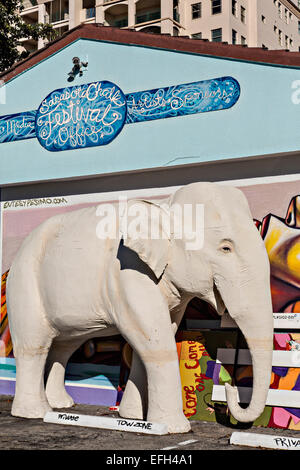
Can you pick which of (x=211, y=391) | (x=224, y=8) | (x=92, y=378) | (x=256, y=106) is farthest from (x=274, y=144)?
(x=224, y=8)

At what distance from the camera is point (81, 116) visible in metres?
9.29

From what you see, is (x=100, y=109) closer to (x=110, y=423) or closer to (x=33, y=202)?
(x=33, y=202)

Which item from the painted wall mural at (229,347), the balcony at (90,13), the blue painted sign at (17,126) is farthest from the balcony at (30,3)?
the painted wall mural at (229,347)

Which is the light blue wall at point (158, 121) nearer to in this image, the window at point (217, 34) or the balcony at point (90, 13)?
the window at point (217, 34)

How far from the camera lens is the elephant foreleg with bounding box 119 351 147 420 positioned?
720 centimetres

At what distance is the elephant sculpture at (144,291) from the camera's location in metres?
6.43

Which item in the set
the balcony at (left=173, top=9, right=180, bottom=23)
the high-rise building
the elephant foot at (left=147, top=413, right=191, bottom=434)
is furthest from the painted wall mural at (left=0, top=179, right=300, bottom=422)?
the balcony at (left=173, top=9, right=180, bottom=23)

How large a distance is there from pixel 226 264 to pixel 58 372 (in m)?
3.19

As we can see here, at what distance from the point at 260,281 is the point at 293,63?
283cm

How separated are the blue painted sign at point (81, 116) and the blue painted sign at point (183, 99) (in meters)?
0.25

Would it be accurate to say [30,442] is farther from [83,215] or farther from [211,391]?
[83,215]

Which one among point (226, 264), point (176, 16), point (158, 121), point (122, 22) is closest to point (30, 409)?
point (226, 264)

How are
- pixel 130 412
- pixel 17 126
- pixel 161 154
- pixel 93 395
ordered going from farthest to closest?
pixel 17 126, pixel 93 395, pixel 161 154, pixel 130 412

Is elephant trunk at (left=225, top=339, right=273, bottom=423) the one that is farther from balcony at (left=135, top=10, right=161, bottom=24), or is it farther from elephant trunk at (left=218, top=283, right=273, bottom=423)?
balcony at (left=135, top=10, right=161, bottom=24)
